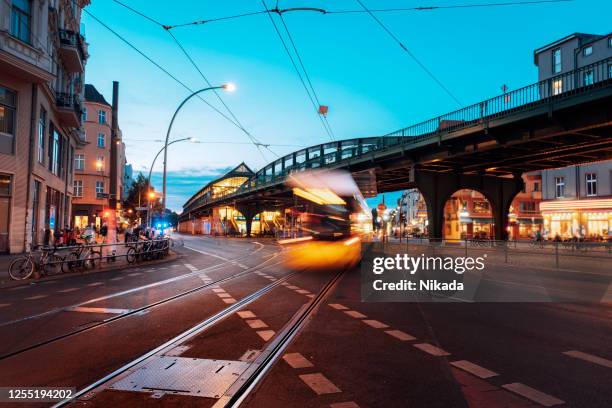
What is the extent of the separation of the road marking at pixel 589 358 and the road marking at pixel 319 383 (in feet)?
11.6

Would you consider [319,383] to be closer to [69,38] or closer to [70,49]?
[70,49]

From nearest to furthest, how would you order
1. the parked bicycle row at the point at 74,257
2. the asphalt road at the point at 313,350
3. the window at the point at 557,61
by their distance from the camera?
the asphalt road at the point at 313,350, the parked bicycle row at the point at 74,257, the window at the point at 557,61

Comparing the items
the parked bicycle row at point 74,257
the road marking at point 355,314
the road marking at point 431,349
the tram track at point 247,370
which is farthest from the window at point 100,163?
the road marking at point 431,349

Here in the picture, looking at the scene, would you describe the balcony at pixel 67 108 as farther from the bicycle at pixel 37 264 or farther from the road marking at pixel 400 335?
the road marking at pixel 400 335

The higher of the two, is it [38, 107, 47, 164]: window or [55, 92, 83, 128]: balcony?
[55, 92, 83, 128]: balcony

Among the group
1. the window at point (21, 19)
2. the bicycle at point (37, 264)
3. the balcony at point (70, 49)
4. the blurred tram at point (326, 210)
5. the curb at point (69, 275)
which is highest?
the balcony at point (70, 49)

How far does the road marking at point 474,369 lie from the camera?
5422 millimetres

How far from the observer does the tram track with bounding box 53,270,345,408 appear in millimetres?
4634

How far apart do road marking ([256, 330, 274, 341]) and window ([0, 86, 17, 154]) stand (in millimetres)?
20170

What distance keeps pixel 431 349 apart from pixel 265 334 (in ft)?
8.29

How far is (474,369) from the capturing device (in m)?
5.61

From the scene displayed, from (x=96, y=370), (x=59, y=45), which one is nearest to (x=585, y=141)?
(x=96, y=370)

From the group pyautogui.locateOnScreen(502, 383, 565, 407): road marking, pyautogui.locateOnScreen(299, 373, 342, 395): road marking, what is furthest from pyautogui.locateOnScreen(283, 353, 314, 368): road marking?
pyautogui.locateOnScreen(502, 383, 565, 407): road marking

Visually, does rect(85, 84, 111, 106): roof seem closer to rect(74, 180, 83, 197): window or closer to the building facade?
rect(74, 180, 83, 197): window
